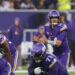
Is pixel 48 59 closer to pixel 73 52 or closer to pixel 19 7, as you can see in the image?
pixel 73 52

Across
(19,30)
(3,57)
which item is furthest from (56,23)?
(19,30)

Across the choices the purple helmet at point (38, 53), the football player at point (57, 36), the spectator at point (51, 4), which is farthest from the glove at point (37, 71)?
the spectator at point (51, 4)

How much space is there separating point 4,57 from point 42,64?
871 mm

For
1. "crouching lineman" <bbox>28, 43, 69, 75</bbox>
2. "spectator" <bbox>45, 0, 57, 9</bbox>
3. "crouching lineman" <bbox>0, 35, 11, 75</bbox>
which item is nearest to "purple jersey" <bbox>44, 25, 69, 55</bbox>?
"crouching lineman" <bbox>0, 35, 11, 75</bbox>

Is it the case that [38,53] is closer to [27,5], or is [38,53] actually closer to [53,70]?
[53,70]

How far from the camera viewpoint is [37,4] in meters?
16.6

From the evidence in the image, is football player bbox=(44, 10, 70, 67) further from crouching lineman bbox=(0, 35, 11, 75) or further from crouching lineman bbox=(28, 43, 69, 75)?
crouching lineman bbox=(28, 43, 69, 75)

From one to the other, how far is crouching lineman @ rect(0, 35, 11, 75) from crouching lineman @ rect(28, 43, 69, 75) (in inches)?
13.5

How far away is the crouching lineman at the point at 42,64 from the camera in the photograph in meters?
6.22

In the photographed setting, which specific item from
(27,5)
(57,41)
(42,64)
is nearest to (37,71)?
(42,64)

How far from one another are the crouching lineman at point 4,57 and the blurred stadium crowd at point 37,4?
8897 mm

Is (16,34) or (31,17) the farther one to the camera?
(31,17)

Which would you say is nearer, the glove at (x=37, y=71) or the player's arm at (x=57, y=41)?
the glove at (x=37, y=71)

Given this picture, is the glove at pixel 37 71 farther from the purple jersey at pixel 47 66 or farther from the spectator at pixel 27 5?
the spectator at pixel 27 5
